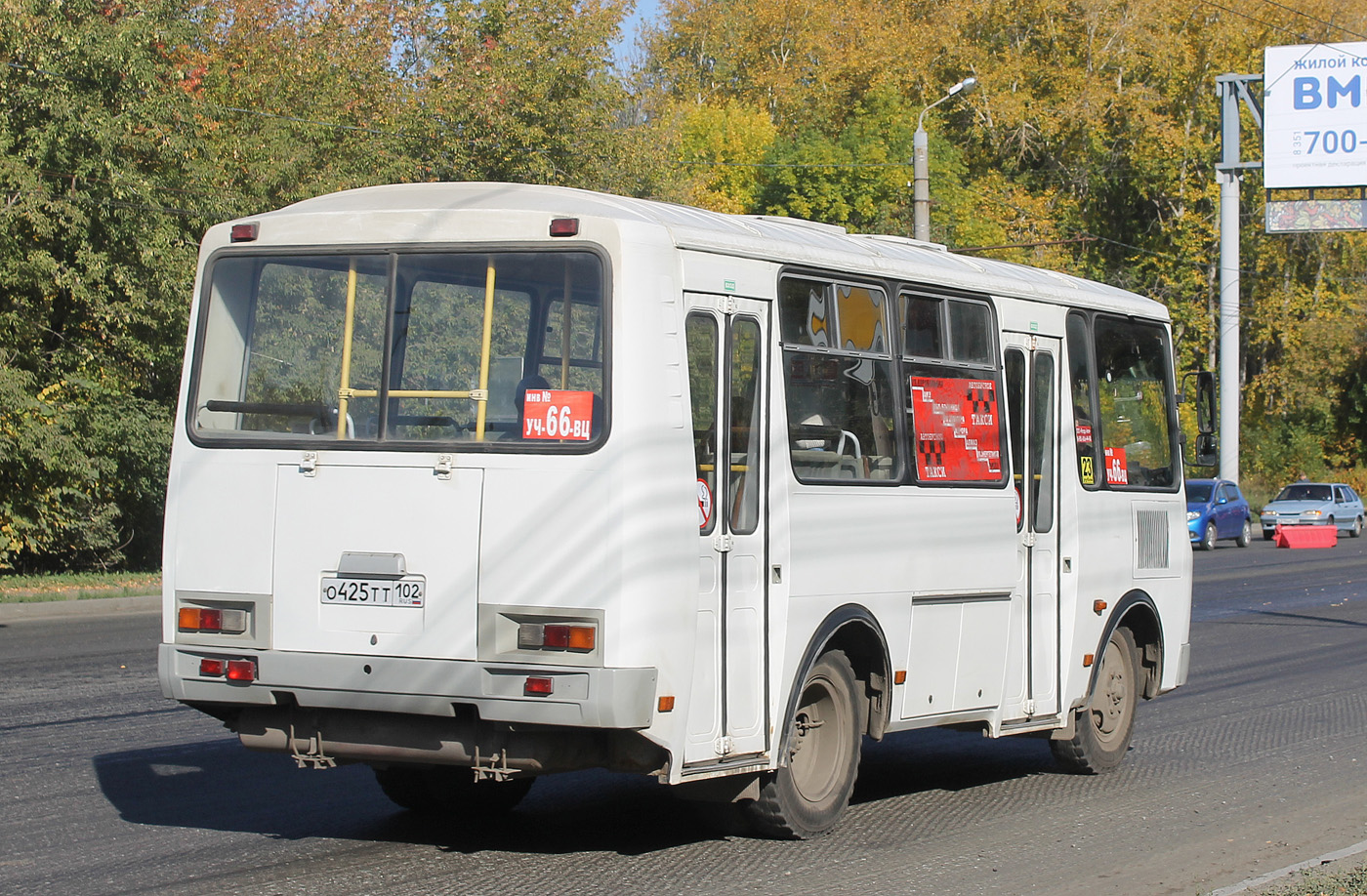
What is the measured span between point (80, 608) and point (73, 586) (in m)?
2.81

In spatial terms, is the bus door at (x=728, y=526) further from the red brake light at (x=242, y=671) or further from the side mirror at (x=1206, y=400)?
the side mirror at (x=1206, y=400)

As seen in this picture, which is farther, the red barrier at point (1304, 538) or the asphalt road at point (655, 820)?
the red barrier at point (1304, 538)

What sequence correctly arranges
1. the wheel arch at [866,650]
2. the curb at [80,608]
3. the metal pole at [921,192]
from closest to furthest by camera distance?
the wheel arch at [866,650] → the curb at [80,608] → the metal pole at [921,192]

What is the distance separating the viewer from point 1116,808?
940 cm

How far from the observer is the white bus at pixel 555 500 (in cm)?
693

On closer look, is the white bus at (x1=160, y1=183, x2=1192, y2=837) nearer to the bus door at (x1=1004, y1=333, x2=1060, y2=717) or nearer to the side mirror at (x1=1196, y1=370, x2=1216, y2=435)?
the bus door at (x1=1004, y1=333, x2=1060, y2=717)

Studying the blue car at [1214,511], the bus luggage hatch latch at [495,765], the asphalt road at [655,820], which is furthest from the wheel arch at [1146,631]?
the blue car at [1214,511]

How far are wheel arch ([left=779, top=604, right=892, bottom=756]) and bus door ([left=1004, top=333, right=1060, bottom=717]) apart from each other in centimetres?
143

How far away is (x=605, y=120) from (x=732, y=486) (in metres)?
30.6

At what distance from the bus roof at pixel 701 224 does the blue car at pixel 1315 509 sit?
122 feet

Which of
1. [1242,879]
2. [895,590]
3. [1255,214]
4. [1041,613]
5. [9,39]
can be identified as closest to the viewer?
[1242,879]

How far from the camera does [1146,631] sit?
Answer: 11.3 metres

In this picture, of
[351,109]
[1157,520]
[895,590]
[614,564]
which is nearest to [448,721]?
[614,564]

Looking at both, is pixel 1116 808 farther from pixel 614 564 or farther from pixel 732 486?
pixel 614 564
